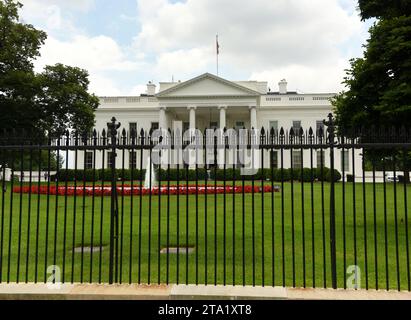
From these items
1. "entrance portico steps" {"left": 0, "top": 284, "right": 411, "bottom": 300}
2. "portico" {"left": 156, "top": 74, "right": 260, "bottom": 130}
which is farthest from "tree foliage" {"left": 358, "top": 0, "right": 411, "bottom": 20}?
"portico" {"left": 156, "top": 74, "right": 260, "bottom": 130}

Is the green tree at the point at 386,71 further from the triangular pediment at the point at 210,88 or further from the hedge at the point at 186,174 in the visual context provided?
the triangular pediment at the point at 210,88

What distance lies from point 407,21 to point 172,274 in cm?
801

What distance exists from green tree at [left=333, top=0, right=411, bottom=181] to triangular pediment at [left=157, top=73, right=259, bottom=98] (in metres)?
32.9

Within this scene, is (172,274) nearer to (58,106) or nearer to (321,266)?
(321,266)

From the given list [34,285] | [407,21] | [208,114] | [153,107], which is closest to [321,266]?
[34,285]

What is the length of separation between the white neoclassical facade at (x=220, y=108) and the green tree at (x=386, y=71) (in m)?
31.3

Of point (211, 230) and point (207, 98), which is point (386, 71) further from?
point (207, 98)

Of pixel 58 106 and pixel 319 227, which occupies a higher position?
pixel 58 106

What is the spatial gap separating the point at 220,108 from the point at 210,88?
234 cm

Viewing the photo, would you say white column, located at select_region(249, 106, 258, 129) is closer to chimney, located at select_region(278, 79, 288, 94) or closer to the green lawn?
chimney, located at select_region(278, 79, 288, 94)

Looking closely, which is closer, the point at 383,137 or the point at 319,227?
the point at 383,137

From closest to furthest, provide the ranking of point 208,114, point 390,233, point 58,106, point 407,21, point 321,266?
point 321,266, point 390,233, point 407,21, point 58,106, point 208,114

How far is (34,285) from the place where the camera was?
4.69 meters

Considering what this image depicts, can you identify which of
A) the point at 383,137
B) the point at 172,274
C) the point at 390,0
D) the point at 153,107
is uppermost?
the point at 153,107
